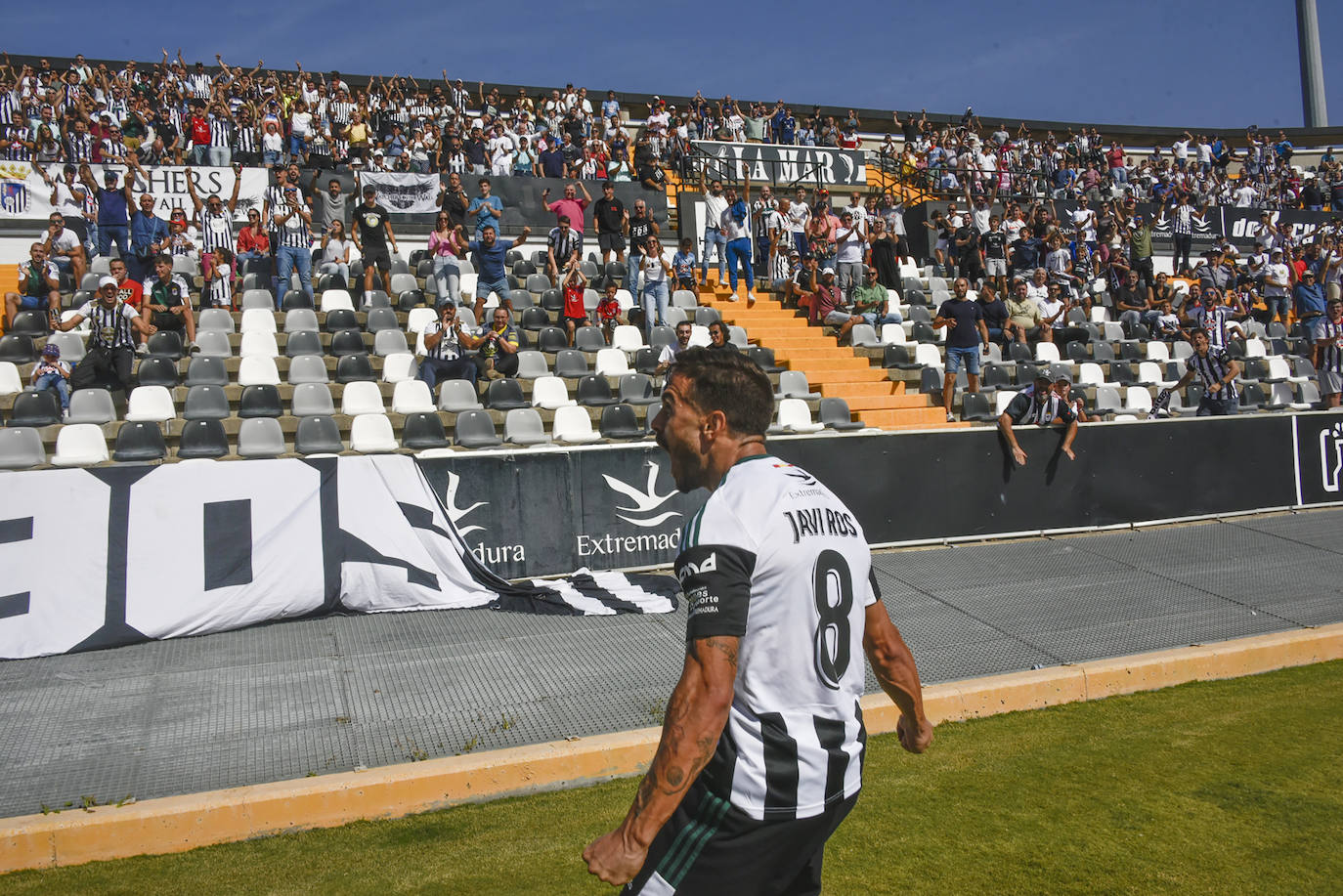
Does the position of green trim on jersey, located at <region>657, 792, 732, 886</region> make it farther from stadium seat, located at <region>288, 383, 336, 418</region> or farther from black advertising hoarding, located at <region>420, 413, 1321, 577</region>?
stadium seat, located at <region>288, 383, 336, 418</region>

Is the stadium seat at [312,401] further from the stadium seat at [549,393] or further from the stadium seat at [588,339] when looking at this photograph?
the stadium seat at [588,339]

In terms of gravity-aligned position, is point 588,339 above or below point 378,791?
above

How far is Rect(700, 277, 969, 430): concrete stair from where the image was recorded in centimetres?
1515

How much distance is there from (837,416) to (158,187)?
11.3m

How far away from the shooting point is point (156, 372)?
A: 40.5ft

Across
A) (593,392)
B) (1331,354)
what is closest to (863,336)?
(593,392)

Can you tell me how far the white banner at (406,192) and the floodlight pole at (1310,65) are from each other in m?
41.3

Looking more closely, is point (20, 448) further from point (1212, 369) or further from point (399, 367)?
point (1212, 369)

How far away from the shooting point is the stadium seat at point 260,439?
11055mm

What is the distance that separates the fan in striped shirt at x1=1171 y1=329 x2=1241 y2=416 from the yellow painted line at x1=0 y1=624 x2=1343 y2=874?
9922mm

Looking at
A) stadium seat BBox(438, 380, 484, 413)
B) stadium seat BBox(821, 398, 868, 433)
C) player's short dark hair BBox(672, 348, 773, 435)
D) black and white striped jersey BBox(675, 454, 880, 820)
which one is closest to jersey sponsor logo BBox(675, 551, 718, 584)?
black and white striped jersey BBox(675, 454, 880, 820)

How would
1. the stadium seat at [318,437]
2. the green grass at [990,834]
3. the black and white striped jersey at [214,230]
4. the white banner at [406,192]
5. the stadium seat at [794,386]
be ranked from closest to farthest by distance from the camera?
the green grass at [990,834] < the stadium seat at [318,437] < the stadium seat at [794,386] < the black and white striped jersey at [214,230] < the white banner at [406,192]

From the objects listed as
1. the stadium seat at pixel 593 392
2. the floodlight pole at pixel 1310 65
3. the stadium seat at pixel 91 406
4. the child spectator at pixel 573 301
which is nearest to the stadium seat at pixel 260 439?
the stadium seat at pixel 91 406

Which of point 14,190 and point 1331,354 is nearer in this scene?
point 14,190
